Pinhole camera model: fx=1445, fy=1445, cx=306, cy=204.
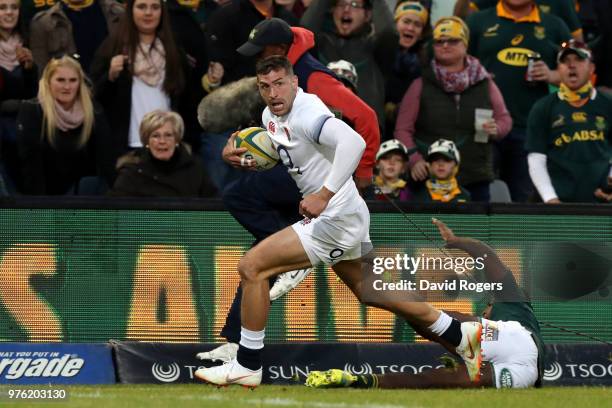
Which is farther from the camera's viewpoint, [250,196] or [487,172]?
[487,172]

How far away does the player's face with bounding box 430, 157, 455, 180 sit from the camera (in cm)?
1232

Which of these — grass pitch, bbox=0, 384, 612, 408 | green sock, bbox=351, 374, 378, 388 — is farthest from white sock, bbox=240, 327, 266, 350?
green sock, bbox=351, 374, 378, 388

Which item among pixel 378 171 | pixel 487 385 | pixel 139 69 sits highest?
pixel 139 69

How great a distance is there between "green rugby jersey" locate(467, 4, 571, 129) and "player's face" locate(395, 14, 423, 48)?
20.0 inches

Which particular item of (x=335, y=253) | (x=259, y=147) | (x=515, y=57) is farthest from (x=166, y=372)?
(x=515, y=57)

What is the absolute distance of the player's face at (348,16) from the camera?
13.0m

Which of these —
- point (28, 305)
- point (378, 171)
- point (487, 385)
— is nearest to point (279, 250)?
point (487, 385)

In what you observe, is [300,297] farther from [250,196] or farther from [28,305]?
[28,305]

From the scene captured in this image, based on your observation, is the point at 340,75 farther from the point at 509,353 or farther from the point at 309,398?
the point at 309,398

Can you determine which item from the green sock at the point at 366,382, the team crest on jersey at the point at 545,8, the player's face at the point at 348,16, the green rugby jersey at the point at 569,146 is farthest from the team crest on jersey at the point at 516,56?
the green sock at the point at 366,382

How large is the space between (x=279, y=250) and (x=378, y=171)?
3.61 meters

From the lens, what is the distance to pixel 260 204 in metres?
10.2

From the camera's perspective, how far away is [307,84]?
1000 cm

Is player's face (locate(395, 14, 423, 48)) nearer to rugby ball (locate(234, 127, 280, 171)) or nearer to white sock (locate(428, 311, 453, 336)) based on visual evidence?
rugby ball (locate(234, 127, 280, 171))
